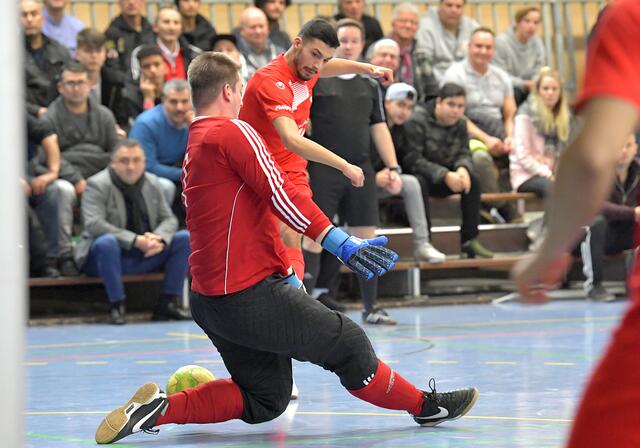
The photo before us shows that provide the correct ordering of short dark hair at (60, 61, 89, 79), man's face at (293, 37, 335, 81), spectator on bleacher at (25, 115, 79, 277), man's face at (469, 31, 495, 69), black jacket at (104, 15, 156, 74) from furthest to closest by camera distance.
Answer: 1. man's face at (469, 31, 495, 69)
2. black jacket at (104, 15, 156, 74)
3. short dark hair at (60, 61, 89, 79)
4. spectator on bleacher at (25, 115, 79, 277)
5. man's face at (293, 37, 335, 81)

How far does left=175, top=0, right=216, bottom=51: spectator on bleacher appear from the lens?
41.2ft

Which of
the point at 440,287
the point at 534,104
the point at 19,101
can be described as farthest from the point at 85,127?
the point at 19,101

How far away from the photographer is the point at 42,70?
37.8 feet

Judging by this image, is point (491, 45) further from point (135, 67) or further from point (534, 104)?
point (135, 67)

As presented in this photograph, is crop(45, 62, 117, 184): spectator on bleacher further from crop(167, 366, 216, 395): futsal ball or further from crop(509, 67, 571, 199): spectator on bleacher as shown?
crop(167, 366, 216, 395): futsal ball

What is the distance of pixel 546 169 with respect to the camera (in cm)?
1251

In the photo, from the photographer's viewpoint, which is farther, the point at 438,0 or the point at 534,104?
the point at 438,0

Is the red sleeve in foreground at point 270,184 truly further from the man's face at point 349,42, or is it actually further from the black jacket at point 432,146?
the black jacket at point 432,146

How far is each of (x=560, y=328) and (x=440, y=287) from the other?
2999 millimetres

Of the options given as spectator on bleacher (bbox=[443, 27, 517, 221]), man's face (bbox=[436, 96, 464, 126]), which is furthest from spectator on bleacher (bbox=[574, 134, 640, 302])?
man's face (bbox=[436, 96, 464, 126])

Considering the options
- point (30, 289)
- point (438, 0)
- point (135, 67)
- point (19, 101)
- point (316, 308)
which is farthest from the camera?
point (438, 0)

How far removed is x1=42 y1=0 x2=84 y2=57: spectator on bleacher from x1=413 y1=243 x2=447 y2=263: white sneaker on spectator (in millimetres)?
3965

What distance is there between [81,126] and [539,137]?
15.4ft

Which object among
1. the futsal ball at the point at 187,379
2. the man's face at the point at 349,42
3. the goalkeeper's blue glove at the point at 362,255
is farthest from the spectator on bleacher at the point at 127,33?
the goalkeeper's blue glove at the point at 362,255
